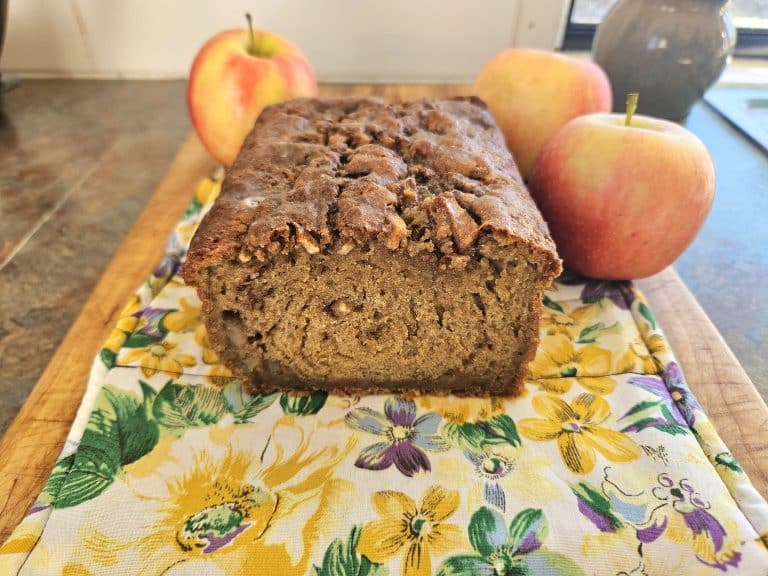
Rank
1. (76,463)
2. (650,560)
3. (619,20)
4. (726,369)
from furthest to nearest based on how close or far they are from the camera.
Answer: (619,20) → (726,369) → (76,463) → (650,560)

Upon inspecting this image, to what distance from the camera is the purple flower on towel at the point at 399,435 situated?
797 millimetres

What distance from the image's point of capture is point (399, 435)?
33.1 inches

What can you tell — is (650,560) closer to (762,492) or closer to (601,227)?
(762,492)

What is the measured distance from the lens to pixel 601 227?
99 cm

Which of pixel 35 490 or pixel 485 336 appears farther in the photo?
pixel 485 336

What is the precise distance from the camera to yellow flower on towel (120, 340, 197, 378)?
36.4 inches

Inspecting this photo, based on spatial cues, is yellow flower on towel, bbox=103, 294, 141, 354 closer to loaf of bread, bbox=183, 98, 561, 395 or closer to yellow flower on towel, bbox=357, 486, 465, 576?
loaf of bread, bbox=183, 98, 561, 395

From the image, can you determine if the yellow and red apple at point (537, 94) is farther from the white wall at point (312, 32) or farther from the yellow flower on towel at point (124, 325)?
the yellow flower on towel at point (124, 325)

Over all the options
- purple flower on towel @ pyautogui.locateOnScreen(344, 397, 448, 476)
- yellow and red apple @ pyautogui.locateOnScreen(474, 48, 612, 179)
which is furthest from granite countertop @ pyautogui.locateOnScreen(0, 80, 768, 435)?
purple flower on towel @ pyautogui.locateOnScreen(344, 397, 448, 476)

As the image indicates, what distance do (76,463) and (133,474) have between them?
84 mm

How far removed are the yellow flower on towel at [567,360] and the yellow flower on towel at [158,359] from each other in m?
0.60

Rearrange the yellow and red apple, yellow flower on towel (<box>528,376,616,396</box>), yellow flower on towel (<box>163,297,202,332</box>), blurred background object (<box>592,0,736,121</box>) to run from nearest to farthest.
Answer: yellow flower on towel (<box>528,376,616,396</box>) → yellow flower on towel (<box>163,297,202,332</box>) → the yellow and red apple → blurred background object (<box>592,0,736,121</box>)

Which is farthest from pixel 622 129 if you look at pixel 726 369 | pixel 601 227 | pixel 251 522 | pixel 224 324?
pixel 251 522

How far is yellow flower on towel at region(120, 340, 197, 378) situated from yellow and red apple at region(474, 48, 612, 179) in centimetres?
86
